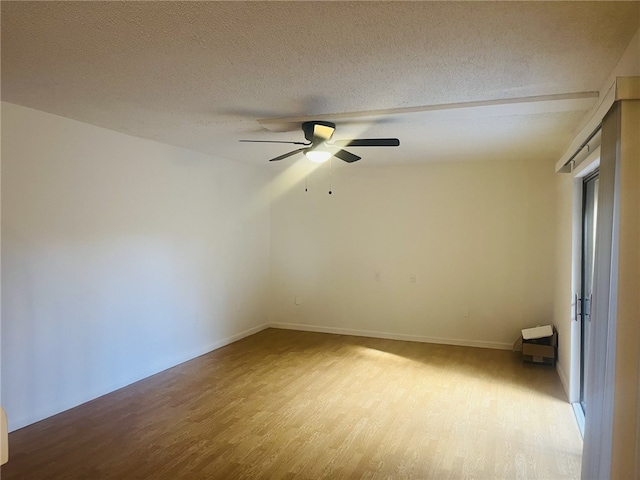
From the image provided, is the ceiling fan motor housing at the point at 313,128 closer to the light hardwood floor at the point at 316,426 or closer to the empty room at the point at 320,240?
the empty room at the point at 320,240

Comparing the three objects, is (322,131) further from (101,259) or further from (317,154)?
(101,259)

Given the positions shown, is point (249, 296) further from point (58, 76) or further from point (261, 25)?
point (261, 25)

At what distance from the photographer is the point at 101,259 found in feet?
13.6

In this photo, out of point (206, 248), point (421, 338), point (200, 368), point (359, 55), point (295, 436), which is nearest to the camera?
point (359, 55)

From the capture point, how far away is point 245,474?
2840mm

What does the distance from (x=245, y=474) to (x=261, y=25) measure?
103 inches

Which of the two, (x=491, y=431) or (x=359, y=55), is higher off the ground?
(x=359, y=55)

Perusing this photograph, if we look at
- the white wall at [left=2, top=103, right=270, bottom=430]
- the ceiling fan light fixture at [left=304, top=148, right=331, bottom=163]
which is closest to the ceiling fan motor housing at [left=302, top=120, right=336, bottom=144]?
the ceiling fan light fixture at [left=304, top=148, right=331, bottom=163]

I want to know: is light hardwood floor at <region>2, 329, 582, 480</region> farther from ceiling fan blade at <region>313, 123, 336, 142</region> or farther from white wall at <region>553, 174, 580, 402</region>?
Result: ceiling fan blade at <region>313, 123, 336, 142</region>

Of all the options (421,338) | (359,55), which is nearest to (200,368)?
(421,338)

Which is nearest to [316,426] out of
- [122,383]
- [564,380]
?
[122,383]

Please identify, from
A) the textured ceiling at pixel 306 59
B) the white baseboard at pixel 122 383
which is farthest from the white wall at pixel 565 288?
the white baseboard at pixel 122 383

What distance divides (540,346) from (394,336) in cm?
194

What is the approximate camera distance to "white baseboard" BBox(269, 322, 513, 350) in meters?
5.92
